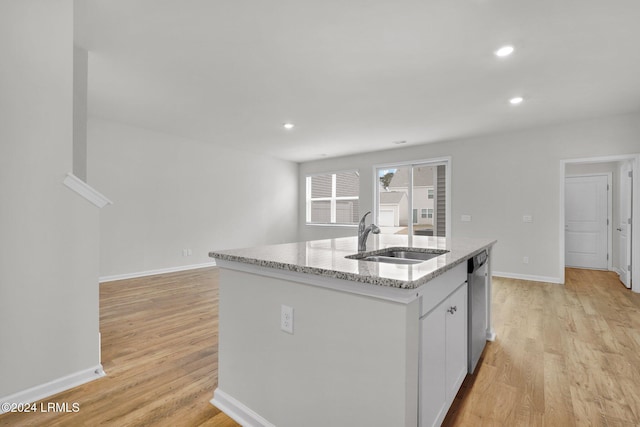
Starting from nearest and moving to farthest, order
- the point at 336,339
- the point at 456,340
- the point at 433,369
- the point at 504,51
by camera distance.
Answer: the point at 336,339
the point at 433,369
the point at 456,340
the point at 504,51

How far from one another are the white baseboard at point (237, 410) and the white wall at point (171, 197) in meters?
3.97

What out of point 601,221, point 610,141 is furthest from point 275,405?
point 601,221

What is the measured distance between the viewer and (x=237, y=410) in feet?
5.29

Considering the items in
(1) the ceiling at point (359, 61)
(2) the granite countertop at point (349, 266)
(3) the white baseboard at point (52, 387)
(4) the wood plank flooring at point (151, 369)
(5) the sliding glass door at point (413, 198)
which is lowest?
(4) the wood plank flooring at point (151, 369)

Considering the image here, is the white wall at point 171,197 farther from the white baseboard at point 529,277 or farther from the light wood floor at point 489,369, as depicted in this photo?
the white baseboard at point 529,277

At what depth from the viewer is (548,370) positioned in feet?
7.02

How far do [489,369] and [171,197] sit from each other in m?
5.31

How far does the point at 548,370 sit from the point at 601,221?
18.4ft

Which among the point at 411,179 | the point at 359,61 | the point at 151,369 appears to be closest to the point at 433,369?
the point at 151,369

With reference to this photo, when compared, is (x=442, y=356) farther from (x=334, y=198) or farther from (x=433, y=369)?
(x=334, y=198)

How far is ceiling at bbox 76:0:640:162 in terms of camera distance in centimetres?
212

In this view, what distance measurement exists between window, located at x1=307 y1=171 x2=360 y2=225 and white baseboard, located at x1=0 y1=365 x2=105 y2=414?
18.7 ft

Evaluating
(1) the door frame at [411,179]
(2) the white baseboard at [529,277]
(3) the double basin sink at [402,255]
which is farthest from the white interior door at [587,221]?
(3) the double basin sink at [402,255]

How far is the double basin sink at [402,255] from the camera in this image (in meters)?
1.99
